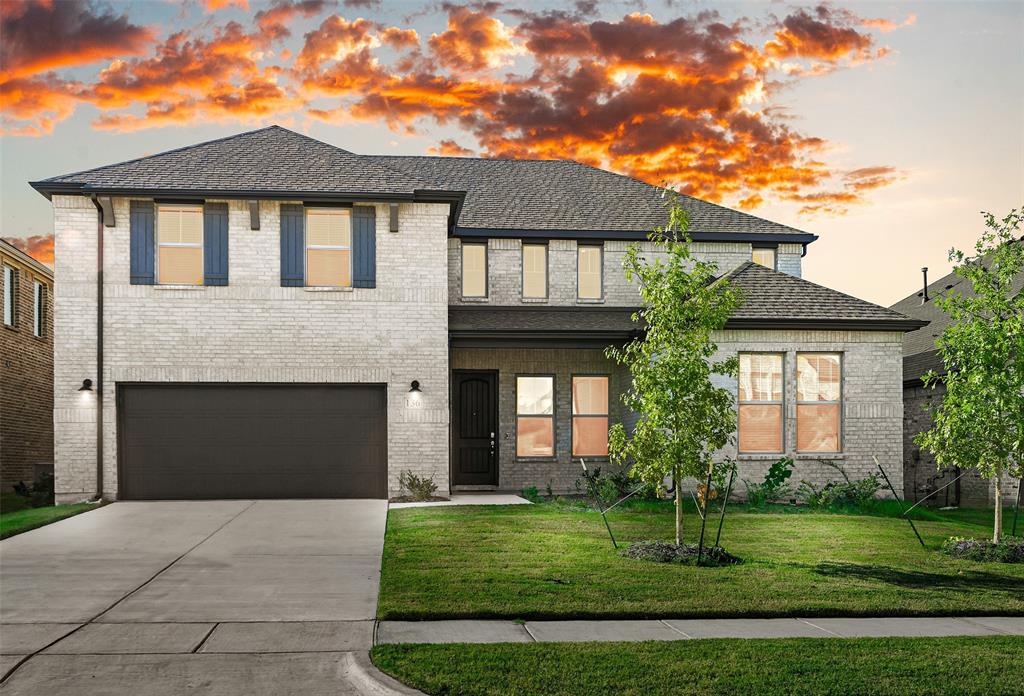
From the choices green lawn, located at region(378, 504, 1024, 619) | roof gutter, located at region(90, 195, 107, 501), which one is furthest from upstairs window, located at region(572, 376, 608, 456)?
roof gutter, located at region(90, 195, 107, 501)

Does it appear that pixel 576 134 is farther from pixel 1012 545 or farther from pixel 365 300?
pixel 1012 545

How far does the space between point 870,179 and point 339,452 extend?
13.9 m

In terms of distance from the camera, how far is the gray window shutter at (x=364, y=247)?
18625 millimetres

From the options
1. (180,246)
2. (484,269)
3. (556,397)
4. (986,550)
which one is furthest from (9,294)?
(986,550)

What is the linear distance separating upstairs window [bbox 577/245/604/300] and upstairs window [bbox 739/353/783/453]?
420 centimetres

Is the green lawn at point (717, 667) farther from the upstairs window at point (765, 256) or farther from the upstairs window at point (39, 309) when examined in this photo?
the upstairs window at point (39, 309)

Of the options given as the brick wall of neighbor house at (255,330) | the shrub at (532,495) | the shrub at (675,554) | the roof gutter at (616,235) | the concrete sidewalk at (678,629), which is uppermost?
the roof gutter at (616,235)

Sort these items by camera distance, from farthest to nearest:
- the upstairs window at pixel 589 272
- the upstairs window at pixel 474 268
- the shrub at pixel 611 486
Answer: the upstairs window at pixel 589 272, the upstairs window at pixel 474 268, the shrub at pixel 611 486

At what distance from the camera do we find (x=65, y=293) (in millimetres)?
17922

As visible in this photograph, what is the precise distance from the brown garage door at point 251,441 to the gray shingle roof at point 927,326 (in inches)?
500

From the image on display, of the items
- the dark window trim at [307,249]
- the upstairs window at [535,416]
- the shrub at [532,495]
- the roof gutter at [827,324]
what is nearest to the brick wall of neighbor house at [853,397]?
the roof gutter at [827,324]

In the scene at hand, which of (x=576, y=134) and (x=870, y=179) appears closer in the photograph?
(x=870, y=179)

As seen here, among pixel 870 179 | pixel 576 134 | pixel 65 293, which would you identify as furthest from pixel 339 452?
pixel 870 179

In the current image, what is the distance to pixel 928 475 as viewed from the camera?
2248 cm
